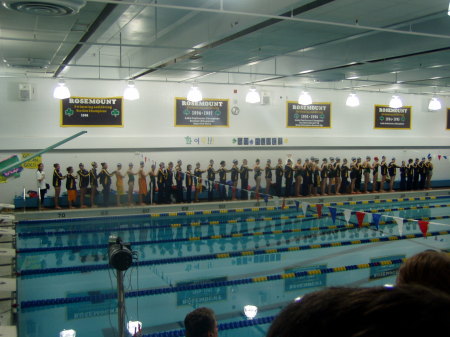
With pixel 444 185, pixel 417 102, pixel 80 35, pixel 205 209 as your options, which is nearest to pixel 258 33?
pixel 80 35

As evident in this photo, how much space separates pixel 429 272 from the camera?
3.26ft

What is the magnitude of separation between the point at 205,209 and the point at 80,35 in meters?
7.53

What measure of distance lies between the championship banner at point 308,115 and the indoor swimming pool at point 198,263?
551cm

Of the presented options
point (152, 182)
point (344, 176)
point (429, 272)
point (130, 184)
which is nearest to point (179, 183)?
point (152, 182)

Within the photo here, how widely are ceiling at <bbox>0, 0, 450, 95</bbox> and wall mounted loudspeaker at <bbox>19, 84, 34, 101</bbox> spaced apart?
1.32 feet

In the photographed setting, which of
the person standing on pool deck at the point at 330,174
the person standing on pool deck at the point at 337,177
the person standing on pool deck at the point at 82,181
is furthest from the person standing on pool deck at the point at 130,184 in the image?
the person standing on pool deck at the point at 337,177

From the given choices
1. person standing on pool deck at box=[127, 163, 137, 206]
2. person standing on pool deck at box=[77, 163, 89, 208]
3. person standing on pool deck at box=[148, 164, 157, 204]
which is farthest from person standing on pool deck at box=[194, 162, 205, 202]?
person standing on pool deck at box=[77, 163, 89, 208]

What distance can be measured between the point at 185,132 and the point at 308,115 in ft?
17.0

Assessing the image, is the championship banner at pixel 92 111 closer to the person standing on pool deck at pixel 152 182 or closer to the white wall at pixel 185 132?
the white wall at pixel 185 132

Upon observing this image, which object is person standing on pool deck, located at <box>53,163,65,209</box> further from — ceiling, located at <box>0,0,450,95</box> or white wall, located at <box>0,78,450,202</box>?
ceiling, located at <box>0,0,450,95</box>

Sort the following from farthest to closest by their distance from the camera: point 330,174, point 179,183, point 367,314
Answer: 1. point 330,174
2. point 179,183
3. point 367,314

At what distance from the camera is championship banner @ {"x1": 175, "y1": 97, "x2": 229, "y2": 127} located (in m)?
16.2

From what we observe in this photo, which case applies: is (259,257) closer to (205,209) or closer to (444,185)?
(205,209)

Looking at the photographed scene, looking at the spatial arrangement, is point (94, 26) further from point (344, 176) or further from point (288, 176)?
point (344, 176)
